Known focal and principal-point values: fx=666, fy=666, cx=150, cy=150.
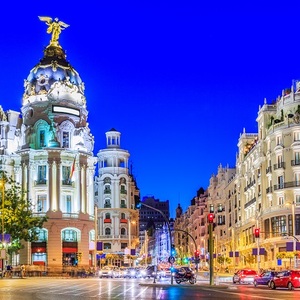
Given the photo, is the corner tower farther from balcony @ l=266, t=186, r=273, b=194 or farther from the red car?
the red car

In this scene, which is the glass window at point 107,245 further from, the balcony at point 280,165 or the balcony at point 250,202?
the balcony at point 280,165

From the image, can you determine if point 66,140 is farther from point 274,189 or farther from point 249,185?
point 274,189

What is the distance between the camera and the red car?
49969 mm

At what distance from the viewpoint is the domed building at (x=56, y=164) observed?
10144cm

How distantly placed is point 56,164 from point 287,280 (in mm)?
59175

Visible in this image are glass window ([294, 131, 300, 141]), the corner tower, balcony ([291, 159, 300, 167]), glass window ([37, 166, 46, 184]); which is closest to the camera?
balcony ([291, 159, 300, 167])

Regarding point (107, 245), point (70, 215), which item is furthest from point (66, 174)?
point (107, 245)

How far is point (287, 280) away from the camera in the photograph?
166 ft

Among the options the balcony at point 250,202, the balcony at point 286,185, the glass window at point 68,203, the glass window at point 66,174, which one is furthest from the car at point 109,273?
the balcony at point 250,202

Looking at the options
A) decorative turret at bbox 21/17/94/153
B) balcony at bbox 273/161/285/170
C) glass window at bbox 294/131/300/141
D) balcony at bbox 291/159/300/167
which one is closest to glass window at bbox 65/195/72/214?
decorative turret at bbox 21/17/94/153

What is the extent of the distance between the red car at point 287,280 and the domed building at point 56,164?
173 ft

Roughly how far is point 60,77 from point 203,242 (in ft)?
235

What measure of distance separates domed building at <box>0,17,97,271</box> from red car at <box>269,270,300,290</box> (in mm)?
52704

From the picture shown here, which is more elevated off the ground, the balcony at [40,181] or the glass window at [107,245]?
the balcony at [40,181]
